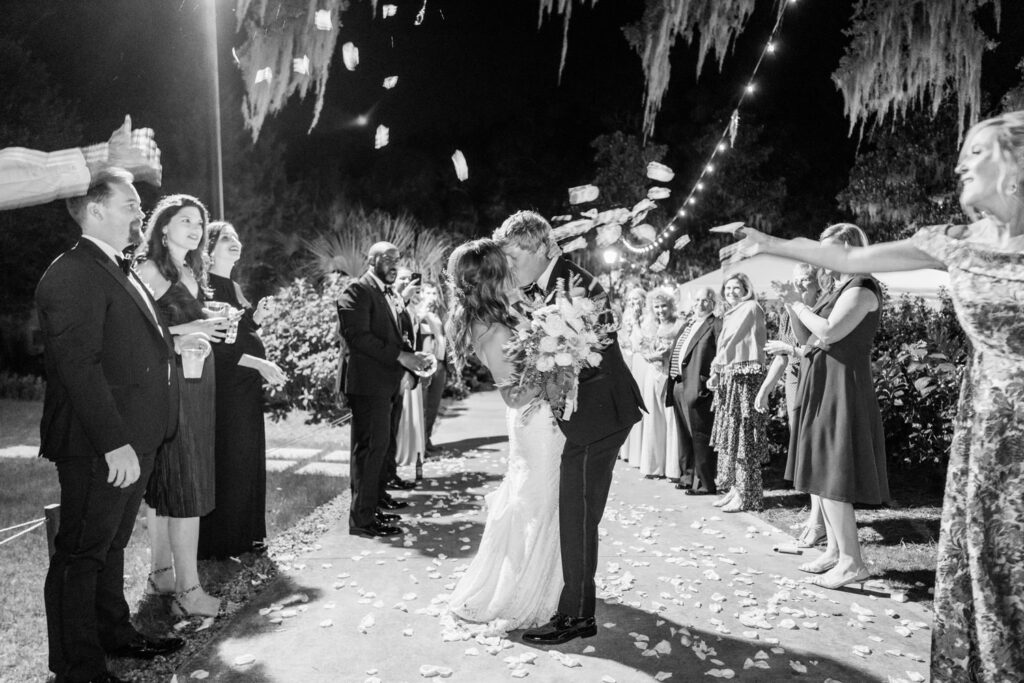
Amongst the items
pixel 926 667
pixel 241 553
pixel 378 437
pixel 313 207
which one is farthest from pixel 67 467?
pixel 313 207

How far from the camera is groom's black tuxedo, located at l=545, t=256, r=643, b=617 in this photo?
3879 millimetres

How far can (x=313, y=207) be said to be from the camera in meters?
31.6

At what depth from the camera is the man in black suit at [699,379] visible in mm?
7742

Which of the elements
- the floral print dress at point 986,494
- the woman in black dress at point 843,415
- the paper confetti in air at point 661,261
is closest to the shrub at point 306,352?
the paper confetti in air at point 661,261

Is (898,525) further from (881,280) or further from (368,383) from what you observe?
(881,280)

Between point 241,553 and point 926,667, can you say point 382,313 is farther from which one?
point 926,667

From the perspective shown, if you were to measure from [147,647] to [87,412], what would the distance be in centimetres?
142

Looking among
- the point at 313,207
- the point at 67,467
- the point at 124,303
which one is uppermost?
the point at 313,207

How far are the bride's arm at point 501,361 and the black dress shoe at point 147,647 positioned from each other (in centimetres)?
216

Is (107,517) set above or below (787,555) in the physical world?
above

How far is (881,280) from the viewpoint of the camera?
13.0 metres

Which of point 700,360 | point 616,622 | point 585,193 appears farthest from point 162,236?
point 585,193

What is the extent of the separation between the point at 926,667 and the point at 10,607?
5124 mm

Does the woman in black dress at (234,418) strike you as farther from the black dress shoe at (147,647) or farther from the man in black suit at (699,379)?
the man in black suit at (699,379)
